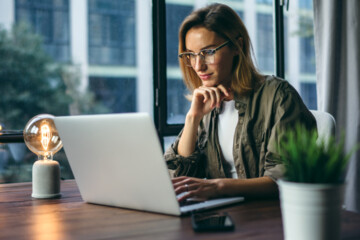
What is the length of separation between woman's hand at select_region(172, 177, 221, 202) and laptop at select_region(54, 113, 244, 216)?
0.10 ft

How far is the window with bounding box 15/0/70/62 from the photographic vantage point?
2.17m

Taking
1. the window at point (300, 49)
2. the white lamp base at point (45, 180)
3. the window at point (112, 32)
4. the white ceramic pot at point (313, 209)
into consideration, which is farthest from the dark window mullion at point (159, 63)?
the white ceramic pot at point (313, 209)

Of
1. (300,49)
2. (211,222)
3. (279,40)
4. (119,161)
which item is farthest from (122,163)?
(300,49)

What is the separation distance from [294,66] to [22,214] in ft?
7.59

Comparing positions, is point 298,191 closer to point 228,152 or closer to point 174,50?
point 228,152

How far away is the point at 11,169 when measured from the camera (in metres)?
2.11

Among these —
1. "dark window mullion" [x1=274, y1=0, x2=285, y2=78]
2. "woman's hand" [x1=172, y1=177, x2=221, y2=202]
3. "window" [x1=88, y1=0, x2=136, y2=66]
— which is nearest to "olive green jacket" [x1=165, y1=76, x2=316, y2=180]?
"woman's hand" [x1=172, y1=177, x2=221, y2=202]

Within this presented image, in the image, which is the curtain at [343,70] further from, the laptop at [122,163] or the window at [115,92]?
the laptop at [122,163]

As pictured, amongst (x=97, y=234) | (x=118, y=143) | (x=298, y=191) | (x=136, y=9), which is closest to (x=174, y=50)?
(x=136, y=9)

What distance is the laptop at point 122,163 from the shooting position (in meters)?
0.86

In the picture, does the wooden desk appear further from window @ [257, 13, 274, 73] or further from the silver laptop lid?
window @ [257, 13, 274, 73]

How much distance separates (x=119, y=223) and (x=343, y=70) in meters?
2.08

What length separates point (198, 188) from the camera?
1.04 m

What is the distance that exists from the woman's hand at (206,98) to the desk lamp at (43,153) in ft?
1.71
